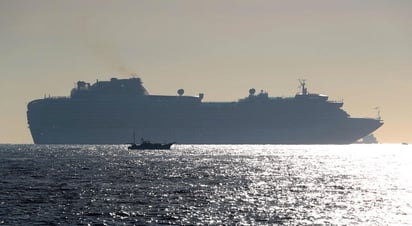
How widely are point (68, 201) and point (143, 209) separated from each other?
8008 mm

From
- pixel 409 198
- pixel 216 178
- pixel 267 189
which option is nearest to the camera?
pixel 409 198

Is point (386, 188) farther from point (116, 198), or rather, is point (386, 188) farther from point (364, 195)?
point (116, 198)

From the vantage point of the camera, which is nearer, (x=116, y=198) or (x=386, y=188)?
(x=116, y=198)

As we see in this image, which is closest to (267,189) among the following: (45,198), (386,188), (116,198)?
(386,188)

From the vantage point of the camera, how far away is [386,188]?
87938 mm

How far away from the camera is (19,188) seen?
78188 millimetres

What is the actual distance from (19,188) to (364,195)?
3187 cm

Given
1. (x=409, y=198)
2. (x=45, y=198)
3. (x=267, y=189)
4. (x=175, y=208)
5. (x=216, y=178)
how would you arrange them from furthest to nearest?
(x=216, y=178), (x=267, y=189), (x=409, y=198), (x=45, y=198), (x=175, y=208)

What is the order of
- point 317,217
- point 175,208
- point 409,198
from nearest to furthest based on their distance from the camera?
point 317,217 → point 175,208 → point 409,198

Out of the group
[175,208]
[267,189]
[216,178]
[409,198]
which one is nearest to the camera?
[175,208]

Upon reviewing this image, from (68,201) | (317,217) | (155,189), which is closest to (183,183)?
(155,189)

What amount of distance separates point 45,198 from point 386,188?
1472 inches

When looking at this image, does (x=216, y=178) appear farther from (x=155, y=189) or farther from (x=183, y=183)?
(x=155, y=189)

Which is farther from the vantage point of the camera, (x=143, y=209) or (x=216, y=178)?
(x=216, y=178)
